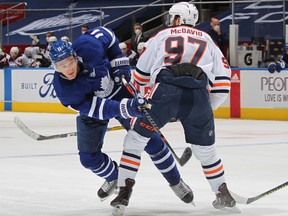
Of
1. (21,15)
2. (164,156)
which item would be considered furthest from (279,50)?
(164,156)

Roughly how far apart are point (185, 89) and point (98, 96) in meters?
0.53

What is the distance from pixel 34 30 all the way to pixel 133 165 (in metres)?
15.5

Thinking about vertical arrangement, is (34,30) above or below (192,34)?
below

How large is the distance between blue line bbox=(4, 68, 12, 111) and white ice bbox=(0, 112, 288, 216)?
4.99 metres

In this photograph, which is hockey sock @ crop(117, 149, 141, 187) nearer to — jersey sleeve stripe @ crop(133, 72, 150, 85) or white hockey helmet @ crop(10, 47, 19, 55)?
jersey sleeve stripe @ crop(133, 72, 150, 85)

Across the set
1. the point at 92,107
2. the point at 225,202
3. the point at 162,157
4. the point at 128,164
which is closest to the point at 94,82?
the point at 92,107

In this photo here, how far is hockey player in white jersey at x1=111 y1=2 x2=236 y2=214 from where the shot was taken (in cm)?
504

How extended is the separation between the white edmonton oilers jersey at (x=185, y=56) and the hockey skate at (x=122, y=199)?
1.98ft

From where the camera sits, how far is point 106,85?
17.3ft

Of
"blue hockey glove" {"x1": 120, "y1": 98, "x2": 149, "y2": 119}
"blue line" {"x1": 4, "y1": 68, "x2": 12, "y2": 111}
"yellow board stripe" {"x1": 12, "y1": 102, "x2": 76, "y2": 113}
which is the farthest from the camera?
"blue line" {"x1": 4, "y1": 68, "x2": 12, "y2": 111}

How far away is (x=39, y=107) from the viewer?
1598 cm

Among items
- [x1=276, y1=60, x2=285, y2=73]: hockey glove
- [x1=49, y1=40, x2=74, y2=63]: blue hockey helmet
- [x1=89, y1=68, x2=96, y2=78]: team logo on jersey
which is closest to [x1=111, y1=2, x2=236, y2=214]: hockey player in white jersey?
[x1=89, y1=68, x2=96, y2=78]: team logo on jersey

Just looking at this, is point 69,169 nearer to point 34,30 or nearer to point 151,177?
point 151,177

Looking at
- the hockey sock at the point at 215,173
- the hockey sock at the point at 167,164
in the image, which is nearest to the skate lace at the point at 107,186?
the hockey sock at the point at 167,164
